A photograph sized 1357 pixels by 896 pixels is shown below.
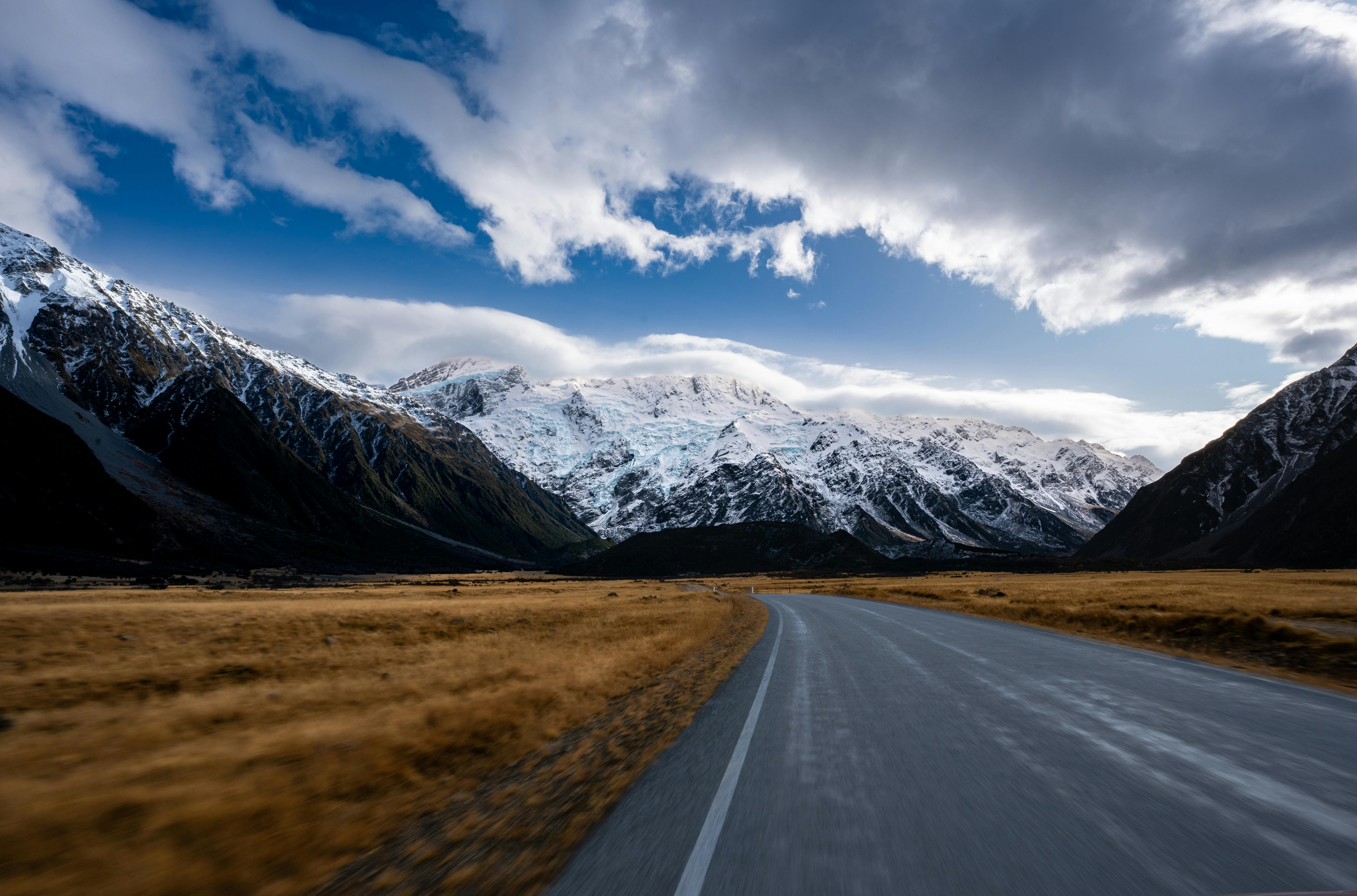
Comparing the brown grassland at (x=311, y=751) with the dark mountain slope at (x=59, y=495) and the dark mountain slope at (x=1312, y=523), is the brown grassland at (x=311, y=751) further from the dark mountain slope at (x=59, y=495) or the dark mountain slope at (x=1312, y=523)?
the dark mountain slope at (x=1312, y=523)

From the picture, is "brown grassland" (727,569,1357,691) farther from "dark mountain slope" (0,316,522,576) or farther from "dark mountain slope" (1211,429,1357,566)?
"dark mountain slope" (0,316,522,576)

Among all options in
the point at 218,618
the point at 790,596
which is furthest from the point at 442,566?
the point at 218,618

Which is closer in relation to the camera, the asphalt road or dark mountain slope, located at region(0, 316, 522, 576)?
the asphalt road

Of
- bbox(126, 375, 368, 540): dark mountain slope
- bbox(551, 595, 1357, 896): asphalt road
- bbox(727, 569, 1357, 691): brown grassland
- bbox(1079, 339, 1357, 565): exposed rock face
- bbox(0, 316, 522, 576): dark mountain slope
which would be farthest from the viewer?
bbox(126, 375, 368, 540): dark mountain slope

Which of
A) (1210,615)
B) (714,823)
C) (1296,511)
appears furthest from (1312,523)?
(714,823)

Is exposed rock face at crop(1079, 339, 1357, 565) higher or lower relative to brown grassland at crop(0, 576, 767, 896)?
higher

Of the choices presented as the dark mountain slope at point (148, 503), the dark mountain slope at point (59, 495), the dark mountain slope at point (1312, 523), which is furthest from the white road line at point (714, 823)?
the dark mountain slope at point (1312, 523)

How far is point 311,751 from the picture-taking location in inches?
282

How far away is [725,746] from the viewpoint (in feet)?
24.3

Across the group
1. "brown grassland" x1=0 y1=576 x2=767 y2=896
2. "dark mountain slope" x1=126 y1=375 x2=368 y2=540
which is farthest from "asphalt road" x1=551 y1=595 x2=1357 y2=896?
"dark mountain slope" x1=126 y1=375 x2=368 y2=540

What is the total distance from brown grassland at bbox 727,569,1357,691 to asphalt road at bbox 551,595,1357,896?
4.68 m

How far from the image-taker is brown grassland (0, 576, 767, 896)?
454 centimetres

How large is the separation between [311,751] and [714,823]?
5115 mm

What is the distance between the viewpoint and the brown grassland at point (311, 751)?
4.54 meters
